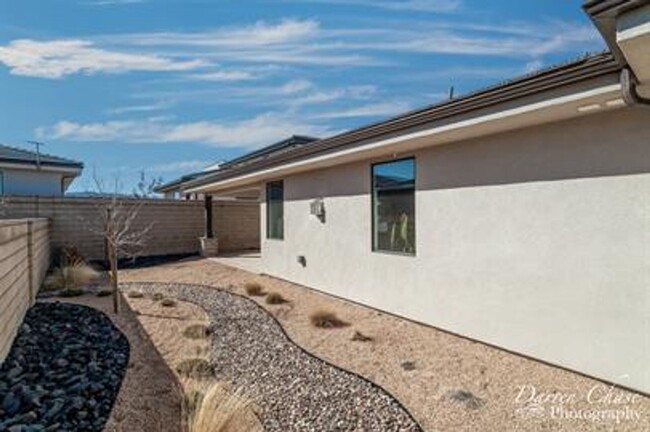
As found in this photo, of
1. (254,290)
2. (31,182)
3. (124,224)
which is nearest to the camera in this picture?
(254,290)

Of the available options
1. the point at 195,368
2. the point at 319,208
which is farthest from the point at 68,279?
the point at 195,368

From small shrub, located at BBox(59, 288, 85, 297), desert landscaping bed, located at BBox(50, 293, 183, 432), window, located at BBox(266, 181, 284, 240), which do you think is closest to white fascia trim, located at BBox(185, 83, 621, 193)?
window, located at BBox(266, 181, 284, 240)

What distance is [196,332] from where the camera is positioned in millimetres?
7703

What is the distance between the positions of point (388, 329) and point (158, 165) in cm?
3504

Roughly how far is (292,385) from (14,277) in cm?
378

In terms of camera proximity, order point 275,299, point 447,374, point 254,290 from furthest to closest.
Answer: point 254,290 → point 275,299 → point 447,374

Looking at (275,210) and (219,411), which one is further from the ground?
(275,210)

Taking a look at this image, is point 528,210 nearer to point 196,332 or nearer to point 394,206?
point 394,206

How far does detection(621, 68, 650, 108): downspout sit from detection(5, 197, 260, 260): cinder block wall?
16052mm

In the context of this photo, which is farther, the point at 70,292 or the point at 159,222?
the point at 159,222

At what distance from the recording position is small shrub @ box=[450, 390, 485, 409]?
4855 millimetres

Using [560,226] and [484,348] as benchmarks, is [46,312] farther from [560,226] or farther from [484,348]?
[560,226]

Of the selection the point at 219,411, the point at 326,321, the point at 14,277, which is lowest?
the point at 326,321

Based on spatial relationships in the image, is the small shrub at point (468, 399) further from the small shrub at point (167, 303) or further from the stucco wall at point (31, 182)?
the stucco wall at point (31, 182)
